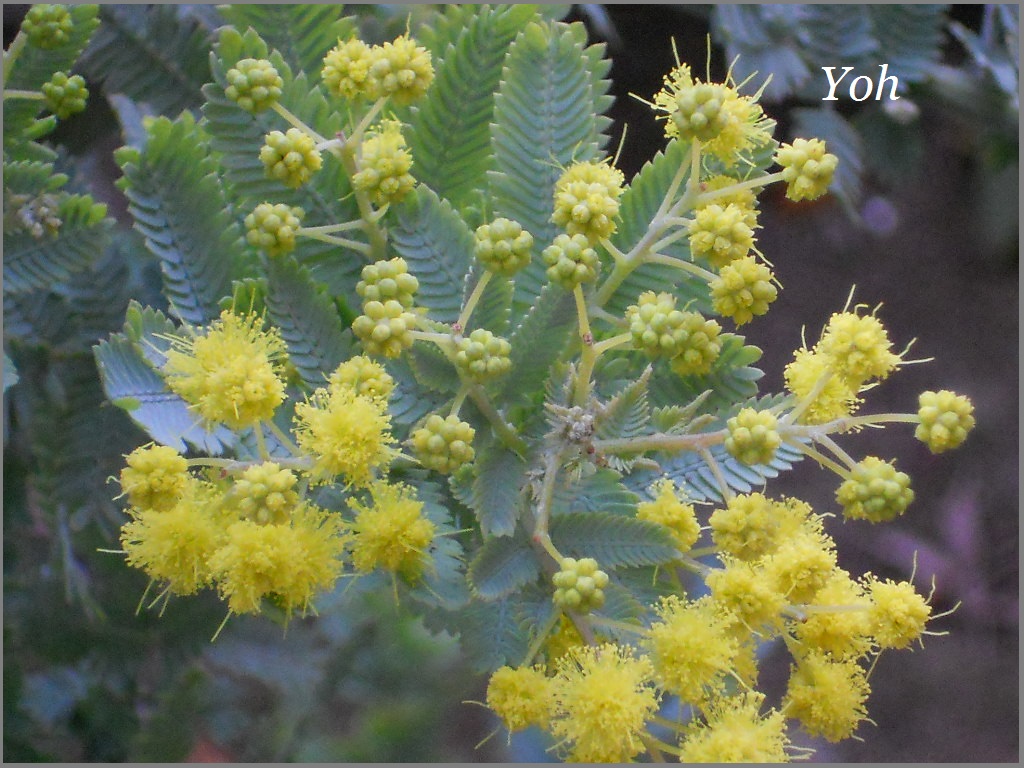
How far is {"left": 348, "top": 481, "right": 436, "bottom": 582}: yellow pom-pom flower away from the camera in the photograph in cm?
157

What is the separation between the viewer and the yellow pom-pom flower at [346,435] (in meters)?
1.50

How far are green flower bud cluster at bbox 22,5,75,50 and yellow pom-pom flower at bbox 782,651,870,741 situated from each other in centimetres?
197

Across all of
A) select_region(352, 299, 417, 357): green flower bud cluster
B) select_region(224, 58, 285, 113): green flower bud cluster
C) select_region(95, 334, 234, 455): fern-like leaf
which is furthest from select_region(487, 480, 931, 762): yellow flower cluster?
select_region(224, 58, 285, 113): green flower bud cluster

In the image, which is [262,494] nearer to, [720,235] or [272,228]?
[272,228]

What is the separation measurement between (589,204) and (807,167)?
383 millimetres

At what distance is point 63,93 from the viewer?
6.57ft

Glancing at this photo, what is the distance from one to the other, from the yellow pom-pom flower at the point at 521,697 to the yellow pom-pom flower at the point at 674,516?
1.13 feet

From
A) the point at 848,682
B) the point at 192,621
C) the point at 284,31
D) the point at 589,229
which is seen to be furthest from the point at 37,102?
the point at 848,682

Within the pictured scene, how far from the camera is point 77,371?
2.38 meters

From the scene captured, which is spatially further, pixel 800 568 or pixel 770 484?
pixel 770 484

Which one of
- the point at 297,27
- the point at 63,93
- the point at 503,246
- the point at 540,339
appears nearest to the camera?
the point at 503,246

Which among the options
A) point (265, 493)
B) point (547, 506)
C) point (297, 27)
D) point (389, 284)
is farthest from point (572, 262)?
point (297, 27)

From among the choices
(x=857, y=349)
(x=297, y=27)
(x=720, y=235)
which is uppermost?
(x=297, y=27)

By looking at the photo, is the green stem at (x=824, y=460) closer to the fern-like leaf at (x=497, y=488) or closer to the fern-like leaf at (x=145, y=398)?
Result: the fern-like leaf at (x=497, y=488)
